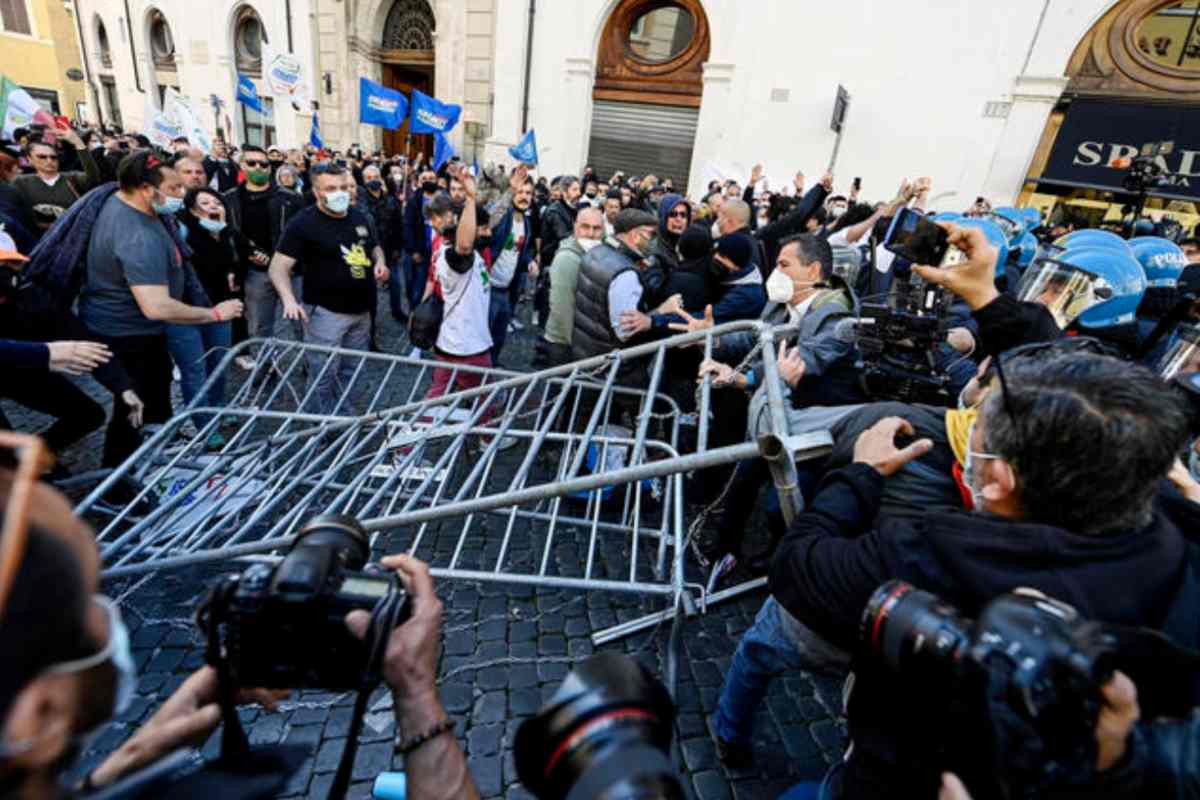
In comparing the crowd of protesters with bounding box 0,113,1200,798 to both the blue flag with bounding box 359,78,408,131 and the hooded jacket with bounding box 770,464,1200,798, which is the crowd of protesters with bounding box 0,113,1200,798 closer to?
the hooded jacket with bounding box 770,464,1200,798

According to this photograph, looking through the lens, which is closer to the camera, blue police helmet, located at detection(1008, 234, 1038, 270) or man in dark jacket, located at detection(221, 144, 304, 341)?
blue police helmet, located at detection(1008, 234, 1038, 270)

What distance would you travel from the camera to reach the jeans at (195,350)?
3883 millimetres

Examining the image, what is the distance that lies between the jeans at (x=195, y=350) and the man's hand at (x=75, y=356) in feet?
2.73

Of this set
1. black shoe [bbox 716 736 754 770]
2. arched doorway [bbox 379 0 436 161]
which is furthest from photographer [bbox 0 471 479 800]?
arched doorway [bbox 379 0 436 161]

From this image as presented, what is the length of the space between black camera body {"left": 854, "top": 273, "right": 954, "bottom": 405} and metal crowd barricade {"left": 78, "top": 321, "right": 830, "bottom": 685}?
1.22 feet

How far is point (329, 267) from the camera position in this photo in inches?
169

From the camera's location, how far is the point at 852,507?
1.45m

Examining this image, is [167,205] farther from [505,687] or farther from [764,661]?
[764,661]

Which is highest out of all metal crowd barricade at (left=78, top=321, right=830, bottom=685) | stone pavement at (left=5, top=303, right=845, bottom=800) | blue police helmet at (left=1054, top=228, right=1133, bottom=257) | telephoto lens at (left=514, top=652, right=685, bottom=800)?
blue police helmet at (left=1054, top=228, right=1133, bottom=257)

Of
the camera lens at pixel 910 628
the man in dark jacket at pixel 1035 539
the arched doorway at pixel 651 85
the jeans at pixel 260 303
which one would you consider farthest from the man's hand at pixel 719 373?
the arched doorway at pixel 651 85

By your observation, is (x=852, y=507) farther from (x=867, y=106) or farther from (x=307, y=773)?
(x=867, y=106)

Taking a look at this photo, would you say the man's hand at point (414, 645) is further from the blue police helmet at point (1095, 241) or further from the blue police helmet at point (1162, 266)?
the blue police helmet at point (1162, 266)

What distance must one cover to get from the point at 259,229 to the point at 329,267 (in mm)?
2141

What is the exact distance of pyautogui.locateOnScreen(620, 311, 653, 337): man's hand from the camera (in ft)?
11.9
